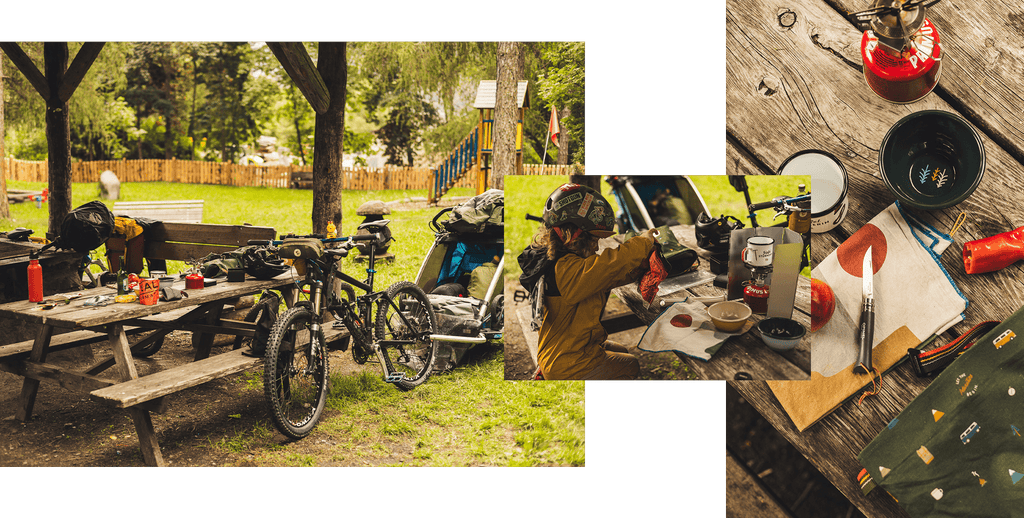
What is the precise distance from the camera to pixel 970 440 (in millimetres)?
2643

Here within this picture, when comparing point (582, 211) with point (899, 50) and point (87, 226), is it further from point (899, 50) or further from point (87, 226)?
point (87, 226)

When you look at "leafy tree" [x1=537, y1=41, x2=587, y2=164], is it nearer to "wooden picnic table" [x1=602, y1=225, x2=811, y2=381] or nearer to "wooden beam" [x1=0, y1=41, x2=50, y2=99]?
"wooden picnic table" [x1=602, y1=225, x2=811, y2=381]

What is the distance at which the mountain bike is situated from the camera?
3252mm

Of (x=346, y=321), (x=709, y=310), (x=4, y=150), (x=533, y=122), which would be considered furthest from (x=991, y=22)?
(x=4, y=150)

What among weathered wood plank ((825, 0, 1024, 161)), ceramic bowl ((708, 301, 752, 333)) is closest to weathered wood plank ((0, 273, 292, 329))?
A: ceramic bowl ((708, 301, 752, 333))

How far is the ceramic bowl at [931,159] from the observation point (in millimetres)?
2678

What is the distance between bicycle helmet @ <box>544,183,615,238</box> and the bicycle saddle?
3.80 feet

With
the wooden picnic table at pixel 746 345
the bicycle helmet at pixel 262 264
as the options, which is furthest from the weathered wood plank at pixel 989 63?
the bicycle helmet at pixel 262 264

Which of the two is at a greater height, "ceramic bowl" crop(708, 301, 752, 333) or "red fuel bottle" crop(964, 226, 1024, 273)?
"red fuel bottle" crop(964, 226, 1024, 273)

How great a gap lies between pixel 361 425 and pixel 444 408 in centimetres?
43

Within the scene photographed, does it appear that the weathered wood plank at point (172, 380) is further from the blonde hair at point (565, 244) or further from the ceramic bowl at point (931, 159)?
the ceramic bowl at point (931, 159)

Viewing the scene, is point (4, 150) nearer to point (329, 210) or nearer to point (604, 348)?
point (329, 210)

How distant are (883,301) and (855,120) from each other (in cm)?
78

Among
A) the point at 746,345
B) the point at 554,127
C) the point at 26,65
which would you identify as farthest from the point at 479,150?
the point at 26,65
